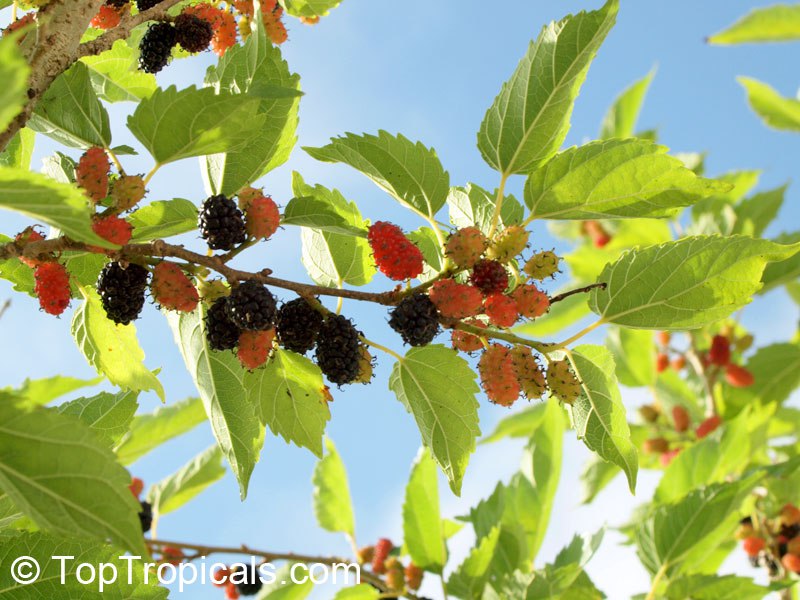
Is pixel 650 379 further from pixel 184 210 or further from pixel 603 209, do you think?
pixel 184 210

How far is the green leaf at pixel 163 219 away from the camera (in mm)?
1626

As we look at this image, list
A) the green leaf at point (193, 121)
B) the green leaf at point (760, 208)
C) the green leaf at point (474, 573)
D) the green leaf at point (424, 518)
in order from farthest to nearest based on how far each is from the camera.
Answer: the green leaf at point (760, 208)
the green leaf at point (424, 518)
the green leaf at point (474, 573)
the green leaf at point (193, 121)

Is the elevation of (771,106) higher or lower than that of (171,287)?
higher

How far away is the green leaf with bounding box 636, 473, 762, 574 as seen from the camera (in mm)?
2781

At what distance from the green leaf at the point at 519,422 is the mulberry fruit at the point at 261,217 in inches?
116

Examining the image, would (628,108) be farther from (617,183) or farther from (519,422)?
(617,183)

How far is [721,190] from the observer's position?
5.16 ft

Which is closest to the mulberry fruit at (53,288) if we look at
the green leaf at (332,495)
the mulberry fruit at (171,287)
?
the mulberry fruit at (171,287)

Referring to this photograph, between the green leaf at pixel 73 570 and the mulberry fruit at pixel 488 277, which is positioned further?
the mulberry fruit at pixel 488 277

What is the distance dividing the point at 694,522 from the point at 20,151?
2563 millimetres

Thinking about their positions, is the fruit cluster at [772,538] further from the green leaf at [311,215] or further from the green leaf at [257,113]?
the green leaf at [257,113]

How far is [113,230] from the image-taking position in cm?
141

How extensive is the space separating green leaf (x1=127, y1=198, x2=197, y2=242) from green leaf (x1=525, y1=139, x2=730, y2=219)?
0.75 m

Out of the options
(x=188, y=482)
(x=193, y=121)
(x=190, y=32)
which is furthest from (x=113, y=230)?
(x=188, y=482)
